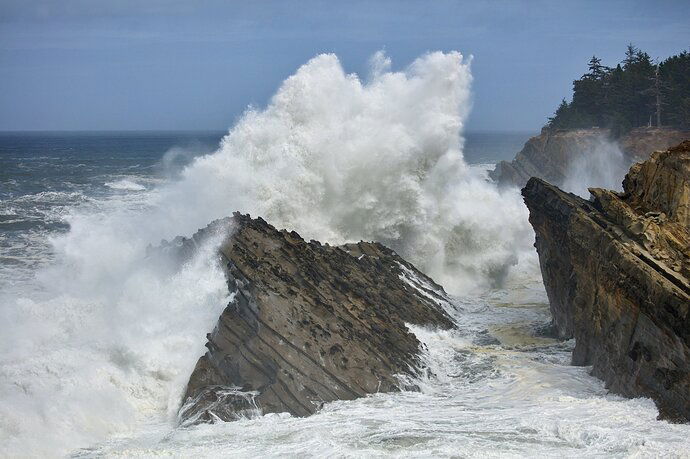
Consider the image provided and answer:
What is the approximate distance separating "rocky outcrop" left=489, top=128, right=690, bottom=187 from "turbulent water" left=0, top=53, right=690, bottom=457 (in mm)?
19297

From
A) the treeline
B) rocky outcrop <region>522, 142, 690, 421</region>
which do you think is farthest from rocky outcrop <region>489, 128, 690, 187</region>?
rocky outcrop <region>522, 142, 690, 421</region>

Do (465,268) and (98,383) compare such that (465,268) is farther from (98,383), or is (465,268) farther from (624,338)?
(98,383)

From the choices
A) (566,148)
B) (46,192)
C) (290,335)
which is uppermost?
(566,148)

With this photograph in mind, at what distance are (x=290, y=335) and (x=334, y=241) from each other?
1156 cm

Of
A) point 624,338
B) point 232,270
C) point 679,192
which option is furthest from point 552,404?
point 232,270

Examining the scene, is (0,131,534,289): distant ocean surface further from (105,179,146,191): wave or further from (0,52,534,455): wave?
(0,52,534,455): wave

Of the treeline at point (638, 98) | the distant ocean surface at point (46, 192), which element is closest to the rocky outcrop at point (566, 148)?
the treeline at point (638, 98)

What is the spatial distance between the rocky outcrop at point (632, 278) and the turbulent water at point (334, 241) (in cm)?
52

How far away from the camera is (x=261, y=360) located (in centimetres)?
1305

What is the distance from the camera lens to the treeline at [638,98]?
48656 millimetres

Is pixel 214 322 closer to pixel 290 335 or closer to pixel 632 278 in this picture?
pixel 290 335

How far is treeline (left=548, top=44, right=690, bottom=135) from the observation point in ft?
160

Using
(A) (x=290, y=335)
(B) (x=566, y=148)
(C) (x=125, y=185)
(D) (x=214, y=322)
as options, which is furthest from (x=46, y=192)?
(A) (x=290, y=335)

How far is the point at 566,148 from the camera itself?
51062 mm
